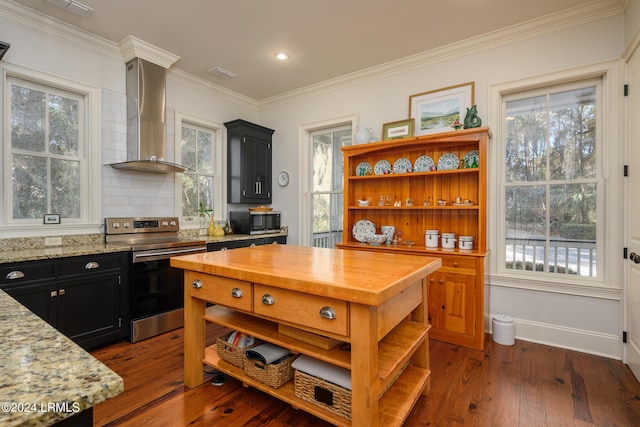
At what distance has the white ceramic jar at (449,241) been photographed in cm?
327

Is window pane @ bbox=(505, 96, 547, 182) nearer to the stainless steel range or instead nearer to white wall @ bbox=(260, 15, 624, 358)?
white wall @ bbox=(260, 15, 624, 358)

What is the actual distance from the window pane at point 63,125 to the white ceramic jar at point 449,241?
394 centimetres

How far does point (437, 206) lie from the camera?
3.32 meters

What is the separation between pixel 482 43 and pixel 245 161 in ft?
10.6

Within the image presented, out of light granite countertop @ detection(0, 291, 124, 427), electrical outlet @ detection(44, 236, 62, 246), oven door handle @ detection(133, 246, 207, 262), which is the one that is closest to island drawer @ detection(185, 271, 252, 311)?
light granite countertop @ detection(0, 291, 124, 427)

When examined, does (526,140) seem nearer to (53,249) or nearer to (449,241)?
(449,241)

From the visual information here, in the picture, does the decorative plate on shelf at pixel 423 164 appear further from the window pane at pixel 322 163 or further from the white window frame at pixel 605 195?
the window pane at pixel 322 163

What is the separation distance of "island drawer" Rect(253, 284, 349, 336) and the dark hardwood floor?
72 cm

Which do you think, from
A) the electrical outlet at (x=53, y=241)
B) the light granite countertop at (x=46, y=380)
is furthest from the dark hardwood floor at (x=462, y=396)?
the light granite countertop at (x=46, y=380)

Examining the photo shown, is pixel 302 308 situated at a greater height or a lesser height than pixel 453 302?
greater

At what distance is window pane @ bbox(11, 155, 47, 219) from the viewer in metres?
2.93

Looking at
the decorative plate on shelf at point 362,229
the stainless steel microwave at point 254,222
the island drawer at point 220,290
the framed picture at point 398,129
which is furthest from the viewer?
the stainless steel microwave at point 254,222

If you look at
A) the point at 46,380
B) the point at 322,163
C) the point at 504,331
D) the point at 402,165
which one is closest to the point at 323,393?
the point at 46,380

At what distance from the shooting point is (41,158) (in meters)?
3.09
